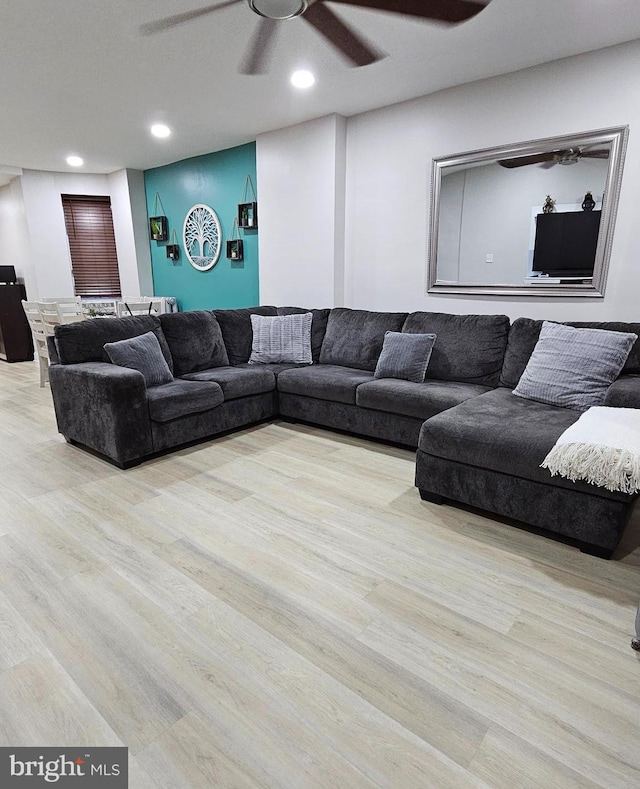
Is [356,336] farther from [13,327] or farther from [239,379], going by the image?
[13,327]

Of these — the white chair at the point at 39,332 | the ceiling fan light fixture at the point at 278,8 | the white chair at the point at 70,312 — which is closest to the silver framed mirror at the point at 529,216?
the ceiling fan light fixture at the point at 278,8

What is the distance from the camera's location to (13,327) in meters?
6.53

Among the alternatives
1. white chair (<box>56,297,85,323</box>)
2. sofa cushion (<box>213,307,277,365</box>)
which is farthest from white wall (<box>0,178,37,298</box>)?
sofa cushion (<box>213,307,277,365</box>)

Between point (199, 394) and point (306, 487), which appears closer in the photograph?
point (306, 487)

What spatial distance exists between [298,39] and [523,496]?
9.41 ft

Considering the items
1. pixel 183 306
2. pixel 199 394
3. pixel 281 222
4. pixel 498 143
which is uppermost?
pixel 498 143

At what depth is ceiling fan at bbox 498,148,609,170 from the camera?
3.03m

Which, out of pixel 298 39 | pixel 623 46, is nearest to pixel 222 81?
pixel 298 39

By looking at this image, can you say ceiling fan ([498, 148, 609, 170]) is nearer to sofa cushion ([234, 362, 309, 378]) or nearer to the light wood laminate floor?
sofa cushion ([234, 362, 309, 378])

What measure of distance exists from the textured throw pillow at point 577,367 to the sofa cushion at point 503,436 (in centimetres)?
10

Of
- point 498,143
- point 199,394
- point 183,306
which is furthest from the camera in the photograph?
point 183,306

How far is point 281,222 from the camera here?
4.71 meters

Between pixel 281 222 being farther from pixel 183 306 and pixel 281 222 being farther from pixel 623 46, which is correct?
pixel 623 46

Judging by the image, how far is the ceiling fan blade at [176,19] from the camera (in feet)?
7.86
